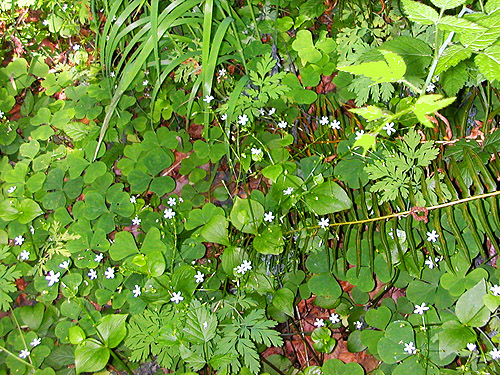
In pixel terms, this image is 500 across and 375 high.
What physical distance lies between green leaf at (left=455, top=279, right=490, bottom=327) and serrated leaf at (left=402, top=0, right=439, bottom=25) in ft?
2.81

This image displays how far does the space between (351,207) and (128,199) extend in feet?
3.16

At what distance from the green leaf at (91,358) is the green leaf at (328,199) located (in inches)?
36.9

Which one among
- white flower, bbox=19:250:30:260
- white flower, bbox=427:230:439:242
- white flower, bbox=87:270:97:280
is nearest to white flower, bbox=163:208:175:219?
white flower, bbox=87:270:97:280

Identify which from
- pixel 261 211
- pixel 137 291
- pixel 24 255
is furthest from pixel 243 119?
pixel 24 255

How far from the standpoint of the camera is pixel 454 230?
1289 mm

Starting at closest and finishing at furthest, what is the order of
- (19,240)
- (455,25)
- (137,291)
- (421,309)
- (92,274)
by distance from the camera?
(455,25) < (421,309) < (137,291) < (92,274) < (19,240)

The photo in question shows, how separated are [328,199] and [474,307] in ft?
1.86

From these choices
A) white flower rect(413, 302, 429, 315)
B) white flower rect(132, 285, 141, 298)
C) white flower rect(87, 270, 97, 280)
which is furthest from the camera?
white flower rect(87, 270, 97, 280)

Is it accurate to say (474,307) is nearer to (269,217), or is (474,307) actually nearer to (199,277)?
(269,217)

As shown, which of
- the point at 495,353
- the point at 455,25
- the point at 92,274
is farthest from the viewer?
the point at 92,274

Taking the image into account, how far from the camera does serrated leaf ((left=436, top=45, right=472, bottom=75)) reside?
89 centimetres

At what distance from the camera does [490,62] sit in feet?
2.84

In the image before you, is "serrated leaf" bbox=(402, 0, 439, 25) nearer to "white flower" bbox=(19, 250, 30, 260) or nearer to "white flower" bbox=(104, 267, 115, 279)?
"white flower" bbox=(104, 267, 115, 279)

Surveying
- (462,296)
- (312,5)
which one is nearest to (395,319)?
(462,296)
